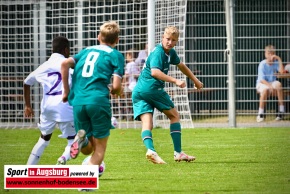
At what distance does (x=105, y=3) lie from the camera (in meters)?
22.0

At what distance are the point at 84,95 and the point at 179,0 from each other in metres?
10.4

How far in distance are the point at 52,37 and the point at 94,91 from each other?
1209 cm

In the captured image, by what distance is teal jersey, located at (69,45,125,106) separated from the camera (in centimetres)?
926

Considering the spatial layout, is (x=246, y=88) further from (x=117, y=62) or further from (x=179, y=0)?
(x=117, y=62)

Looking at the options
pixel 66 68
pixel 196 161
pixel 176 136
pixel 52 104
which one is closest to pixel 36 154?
pixel 52 104

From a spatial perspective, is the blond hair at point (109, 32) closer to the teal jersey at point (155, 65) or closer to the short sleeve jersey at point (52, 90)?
the short sleeve jersey at point (52, 90)

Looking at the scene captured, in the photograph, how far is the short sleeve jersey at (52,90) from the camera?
35.5 ft

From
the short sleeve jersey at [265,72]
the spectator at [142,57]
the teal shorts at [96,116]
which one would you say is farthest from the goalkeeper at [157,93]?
the short sleeve jersey at [265,72]

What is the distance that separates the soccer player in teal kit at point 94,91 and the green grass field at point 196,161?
1.68 feet

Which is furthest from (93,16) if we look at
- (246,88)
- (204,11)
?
(246,88)

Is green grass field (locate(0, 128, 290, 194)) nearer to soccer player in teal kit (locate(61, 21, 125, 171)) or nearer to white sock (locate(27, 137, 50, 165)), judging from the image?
soccer player in teal kit (locate(61, 21, 125, 171))

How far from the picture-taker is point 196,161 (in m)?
12.4

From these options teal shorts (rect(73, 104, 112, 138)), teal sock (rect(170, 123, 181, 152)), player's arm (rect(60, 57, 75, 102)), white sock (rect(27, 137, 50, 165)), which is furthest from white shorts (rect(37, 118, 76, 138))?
teal sock (rect(170, 123, 181, 152))

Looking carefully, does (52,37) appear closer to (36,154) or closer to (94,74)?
(36,154)
